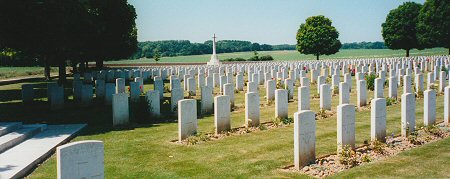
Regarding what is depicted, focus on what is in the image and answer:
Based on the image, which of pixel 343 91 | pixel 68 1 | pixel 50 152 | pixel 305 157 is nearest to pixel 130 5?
pixel 68 1

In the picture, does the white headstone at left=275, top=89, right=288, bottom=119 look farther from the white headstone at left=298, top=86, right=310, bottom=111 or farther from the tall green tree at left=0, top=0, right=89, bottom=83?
the tall green tree at left=0, top=0, right=89, bottom=83

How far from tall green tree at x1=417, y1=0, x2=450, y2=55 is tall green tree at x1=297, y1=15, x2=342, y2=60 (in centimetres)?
1349

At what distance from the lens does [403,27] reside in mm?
60812

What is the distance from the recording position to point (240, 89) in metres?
21.8

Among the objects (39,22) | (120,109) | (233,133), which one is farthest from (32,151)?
(39,22)

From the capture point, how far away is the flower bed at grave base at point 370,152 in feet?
25.2

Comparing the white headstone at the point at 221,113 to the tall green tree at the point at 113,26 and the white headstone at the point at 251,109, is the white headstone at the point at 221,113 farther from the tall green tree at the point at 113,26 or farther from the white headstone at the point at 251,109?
the tall green tree at the point at 113,26

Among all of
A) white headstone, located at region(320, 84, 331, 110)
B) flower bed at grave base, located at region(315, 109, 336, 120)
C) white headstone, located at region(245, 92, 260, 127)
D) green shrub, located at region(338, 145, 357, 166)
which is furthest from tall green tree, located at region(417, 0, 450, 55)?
green shrub, located at region(338, 145, 357, 166)

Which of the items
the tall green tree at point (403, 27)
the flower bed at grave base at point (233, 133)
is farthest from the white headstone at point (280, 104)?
the tall green tree at point (403, 27)

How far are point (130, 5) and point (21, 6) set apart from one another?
26.1m

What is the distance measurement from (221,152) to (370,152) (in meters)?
3.29

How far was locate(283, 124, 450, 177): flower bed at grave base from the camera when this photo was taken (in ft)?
25.2

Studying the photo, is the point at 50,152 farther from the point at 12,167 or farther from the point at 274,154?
the point at 274,154

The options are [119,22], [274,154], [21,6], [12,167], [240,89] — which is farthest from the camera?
[119,22]
